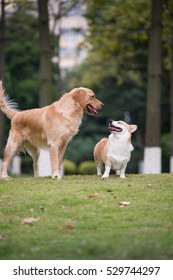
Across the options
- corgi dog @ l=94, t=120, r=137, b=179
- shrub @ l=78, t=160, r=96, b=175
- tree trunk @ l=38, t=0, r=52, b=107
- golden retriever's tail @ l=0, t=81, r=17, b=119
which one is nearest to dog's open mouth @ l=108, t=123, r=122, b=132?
corgi dog @ l=94, t=120, r=137, b=179

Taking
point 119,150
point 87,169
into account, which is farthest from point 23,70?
point 119,150

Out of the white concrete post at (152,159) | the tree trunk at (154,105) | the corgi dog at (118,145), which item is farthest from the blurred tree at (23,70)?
the corgi dog at (118,145)

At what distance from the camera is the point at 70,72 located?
2223 inches

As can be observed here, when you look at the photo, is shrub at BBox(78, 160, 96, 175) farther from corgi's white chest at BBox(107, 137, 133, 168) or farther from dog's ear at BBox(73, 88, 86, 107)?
corgi's white chest at BBox(107, 137, 133, 168)

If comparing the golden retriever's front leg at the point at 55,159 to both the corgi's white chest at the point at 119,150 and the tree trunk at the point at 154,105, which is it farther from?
the tree trunk at the point at 154,105

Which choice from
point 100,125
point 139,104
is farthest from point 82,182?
point 100,125

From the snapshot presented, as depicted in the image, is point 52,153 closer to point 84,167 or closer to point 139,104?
point 84,167

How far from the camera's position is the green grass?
7.35 metres

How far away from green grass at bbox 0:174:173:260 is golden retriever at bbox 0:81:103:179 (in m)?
0.99

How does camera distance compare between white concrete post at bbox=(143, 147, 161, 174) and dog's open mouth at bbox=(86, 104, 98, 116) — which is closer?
dog's open mouth at bbox=(86, 104, 98, 116)

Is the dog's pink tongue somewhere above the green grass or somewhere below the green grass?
above

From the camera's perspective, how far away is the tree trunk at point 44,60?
779 inches

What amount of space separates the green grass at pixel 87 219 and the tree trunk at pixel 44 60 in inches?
326

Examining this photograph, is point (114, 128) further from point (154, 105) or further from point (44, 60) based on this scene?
point (44, 60)
